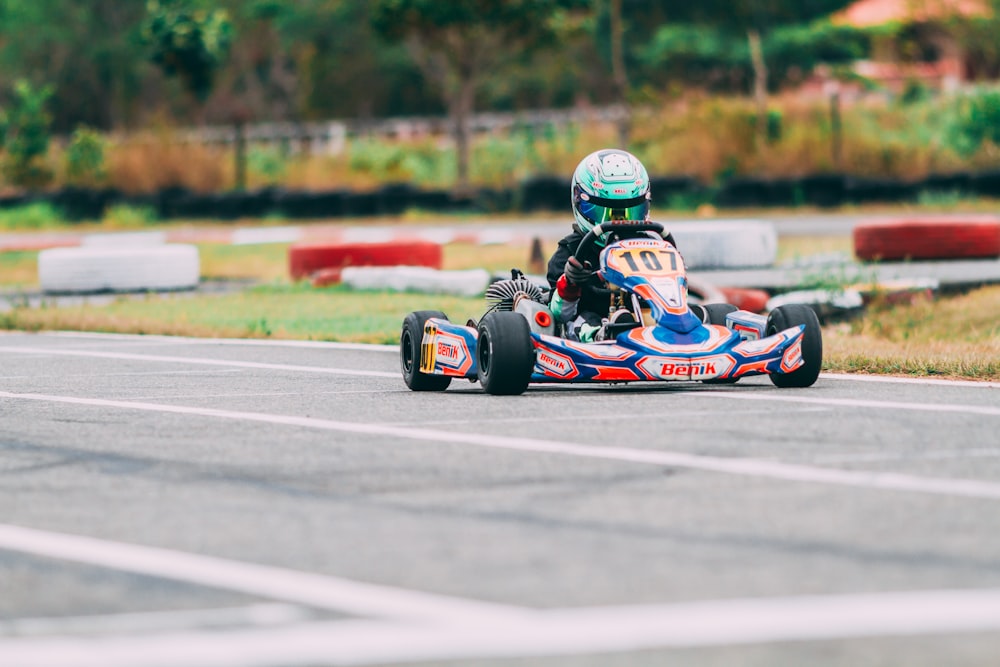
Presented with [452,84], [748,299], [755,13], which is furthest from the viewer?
[755,13]

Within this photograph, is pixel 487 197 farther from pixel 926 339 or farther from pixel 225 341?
pixel 926 339

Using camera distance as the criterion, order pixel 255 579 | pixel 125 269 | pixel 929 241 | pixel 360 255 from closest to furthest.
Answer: pixel 255 579
pixel 360 255
pixel 929 241
pixel 125 269

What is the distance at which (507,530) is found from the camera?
5125 mm

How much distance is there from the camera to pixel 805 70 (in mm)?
48031

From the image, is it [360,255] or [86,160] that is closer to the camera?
[360,255]

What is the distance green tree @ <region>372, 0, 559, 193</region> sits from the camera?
3359cm

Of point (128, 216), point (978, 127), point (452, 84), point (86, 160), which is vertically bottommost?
point (128, 216)

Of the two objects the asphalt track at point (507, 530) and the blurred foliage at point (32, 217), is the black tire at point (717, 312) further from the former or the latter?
the blurred foliage at point (32, 217)

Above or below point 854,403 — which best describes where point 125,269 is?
above

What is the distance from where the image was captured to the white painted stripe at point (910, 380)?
875 centimetres

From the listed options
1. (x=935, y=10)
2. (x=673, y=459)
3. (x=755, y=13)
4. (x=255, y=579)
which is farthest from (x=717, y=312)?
(x=755, y=13)

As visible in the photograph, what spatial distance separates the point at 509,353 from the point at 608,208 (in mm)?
1392

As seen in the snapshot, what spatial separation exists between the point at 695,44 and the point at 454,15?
1460cm

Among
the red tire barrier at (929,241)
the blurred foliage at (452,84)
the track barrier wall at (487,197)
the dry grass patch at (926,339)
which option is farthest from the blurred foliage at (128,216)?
the dry grass patch at (926,339)
